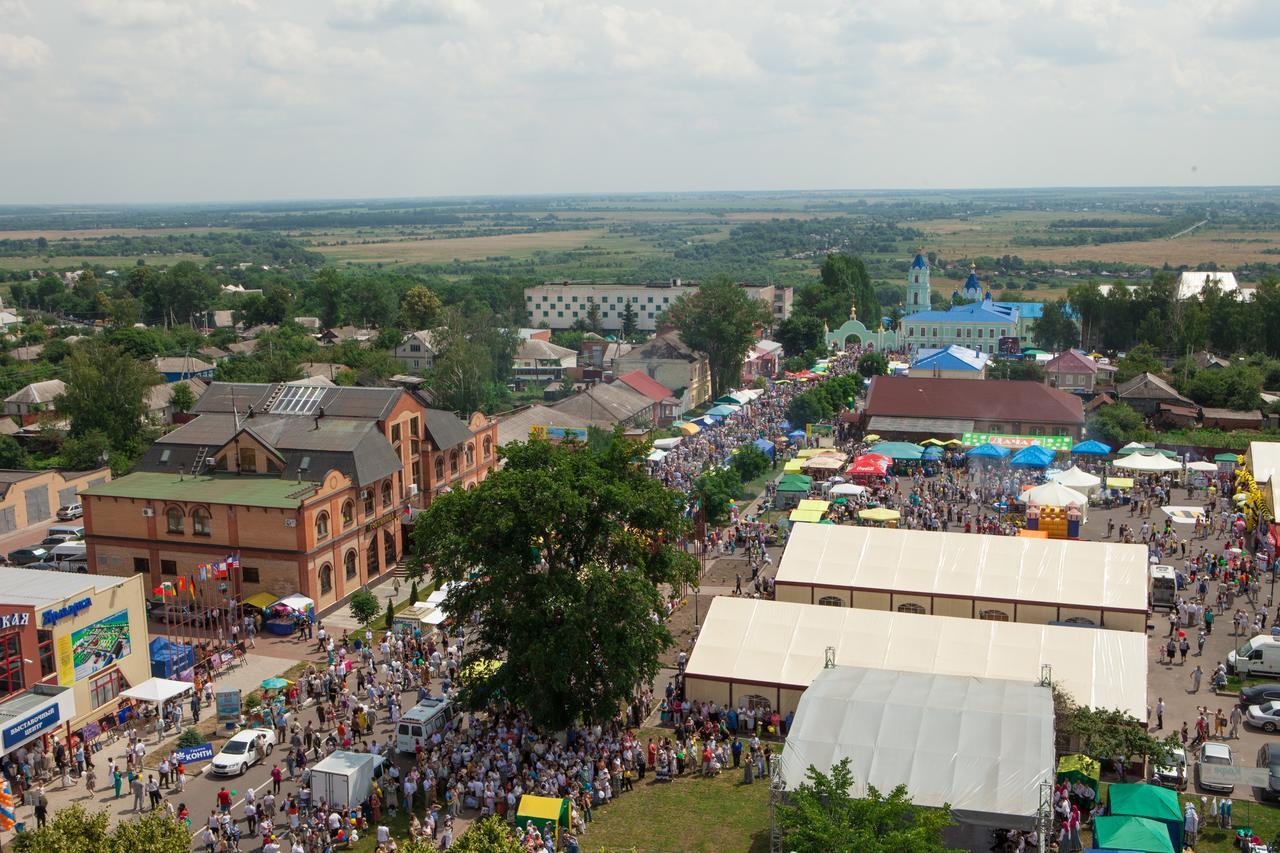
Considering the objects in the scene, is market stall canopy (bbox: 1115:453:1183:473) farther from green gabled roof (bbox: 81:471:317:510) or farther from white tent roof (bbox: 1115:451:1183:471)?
green gabled roof (bbox: 81:471:317:510)

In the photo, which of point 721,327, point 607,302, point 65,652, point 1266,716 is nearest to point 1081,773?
point 1266,716

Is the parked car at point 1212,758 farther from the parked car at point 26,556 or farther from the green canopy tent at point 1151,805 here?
the parked car at point 26,556

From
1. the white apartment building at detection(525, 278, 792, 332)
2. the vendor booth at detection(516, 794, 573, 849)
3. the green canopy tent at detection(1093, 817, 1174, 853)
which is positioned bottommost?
the vendor booth at detection(516, 794, 573, 849)

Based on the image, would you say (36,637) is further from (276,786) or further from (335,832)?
(335,832)

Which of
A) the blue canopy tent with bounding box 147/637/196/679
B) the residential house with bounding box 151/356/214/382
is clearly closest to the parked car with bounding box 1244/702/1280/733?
the blue canopy tent with bounding box 147/637/196/679

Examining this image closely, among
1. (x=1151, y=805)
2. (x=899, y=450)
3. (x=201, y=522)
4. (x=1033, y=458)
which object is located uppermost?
(x=201, y=522)

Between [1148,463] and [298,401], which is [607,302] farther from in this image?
[298,401]

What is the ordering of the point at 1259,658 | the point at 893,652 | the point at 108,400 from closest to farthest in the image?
1. the point at 893,652
2. the point at 1259,658
3. the point at 108,400
